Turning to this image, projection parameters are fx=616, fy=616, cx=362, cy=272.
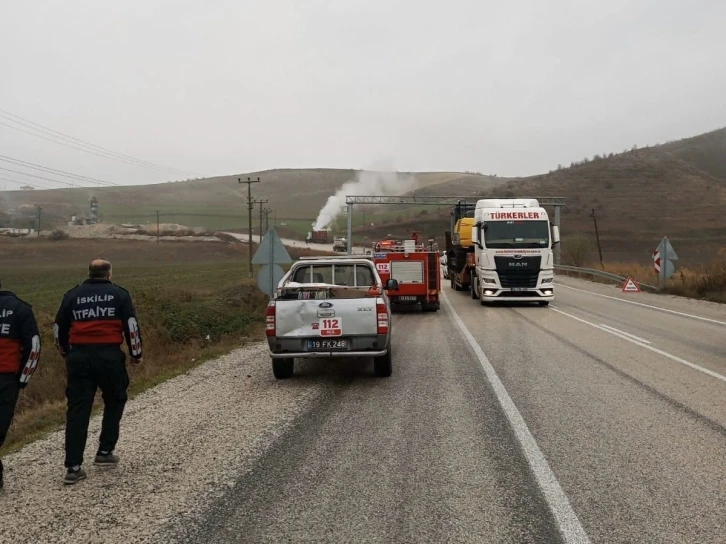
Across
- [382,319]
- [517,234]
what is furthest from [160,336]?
[517,234]

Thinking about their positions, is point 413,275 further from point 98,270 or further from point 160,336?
point 98,270

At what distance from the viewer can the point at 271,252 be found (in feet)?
48.6

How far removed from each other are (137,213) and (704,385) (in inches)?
5447

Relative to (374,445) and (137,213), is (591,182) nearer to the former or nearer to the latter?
(137,213)

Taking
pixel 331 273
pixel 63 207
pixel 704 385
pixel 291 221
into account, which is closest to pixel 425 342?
pixel 331 273

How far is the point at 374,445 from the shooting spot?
5.79 m

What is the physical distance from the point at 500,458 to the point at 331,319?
3819mm

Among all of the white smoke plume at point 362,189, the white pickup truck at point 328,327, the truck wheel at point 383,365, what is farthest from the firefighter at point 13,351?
the white smoke plume at point 362,189

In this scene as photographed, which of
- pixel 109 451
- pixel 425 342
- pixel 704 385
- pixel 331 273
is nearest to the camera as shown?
pixel 109 451

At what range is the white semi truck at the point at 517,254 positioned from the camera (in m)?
20.6

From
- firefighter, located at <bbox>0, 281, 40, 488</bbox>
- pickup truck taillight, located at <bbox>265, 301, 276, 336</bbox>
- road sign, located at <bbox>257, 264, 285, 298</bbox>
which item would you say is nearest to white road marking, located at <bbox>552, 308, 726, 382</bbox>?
pickup truck taillight, located at <bbox>265, 301, 276, 336</bbox>

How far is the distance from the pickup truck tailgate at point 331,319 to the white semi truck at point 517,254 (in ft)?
42.2

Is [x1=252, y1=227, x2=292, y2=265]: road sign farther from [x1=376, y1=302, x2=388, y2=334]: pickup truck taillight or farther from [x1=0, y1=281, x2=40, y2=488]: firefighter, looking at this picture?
[x1=0, y1=281, x2=40, y2=488]: firefighter

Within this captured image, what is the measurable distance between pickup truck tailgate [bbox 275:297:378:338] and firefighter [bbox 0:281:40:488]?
4031 millimetres
